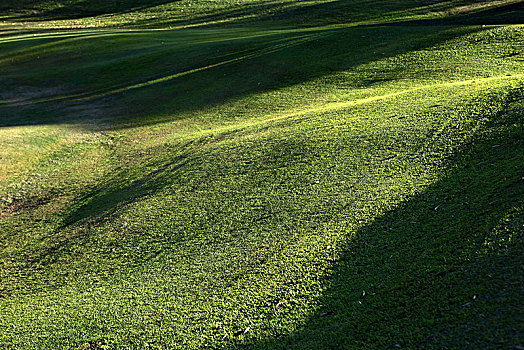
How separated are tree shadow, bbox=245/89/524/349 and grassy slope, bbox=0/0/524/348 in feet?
0.07

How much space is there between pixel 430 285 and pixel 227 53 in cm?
1615

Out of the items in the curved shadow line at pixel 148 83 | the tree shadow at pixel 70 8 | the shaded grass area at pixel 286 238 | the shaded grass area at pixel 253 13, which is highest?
the tree shadow at pixel 70 8

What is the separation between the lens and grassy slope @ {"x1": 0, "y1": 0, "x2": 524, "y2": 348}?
419 cm

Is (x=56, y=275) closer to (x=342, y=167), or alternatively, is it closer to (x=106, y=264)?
(x=106, y=264)

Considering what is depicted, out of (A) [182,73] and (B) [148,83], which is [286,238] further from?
(B) [148,83]

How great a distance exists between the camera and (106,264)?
630cm

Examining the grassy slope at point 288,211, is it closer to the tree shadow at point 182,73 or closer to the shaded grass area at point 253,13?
the tree shadow at point 182,73

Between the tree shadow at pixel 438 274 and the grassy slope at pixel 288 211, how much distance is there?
0.07ft

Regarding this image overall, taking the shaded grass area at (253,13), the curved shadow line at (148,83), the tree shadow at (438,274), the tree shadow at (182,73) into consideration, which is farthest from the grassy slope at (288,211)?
the shaded grass area at (253,13)

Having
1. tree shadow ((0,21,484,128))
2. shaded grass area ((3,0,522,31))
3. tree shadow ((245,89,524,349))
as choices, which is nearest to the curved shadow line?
tree shadow ((0,21,484,128))

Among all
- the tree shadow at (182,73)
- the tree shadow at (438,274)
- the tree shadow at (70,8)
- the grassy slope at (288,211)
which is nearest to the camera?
the tree shadow at (438,274)

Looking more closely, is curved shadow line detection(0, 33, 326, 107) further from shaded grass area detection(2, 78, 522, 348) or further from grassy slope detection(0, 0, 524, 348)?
shaded grass area detection(2, 78, 522, 348)

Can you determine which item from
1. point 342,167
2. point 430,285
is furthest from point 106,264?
point 430,285

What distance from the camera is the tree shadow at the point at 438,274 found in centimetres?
353
